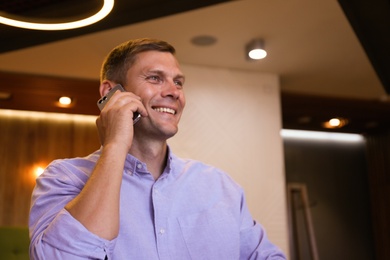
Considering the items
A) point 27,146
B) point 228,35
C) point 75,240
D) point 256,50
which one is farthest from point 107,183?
point 27,146

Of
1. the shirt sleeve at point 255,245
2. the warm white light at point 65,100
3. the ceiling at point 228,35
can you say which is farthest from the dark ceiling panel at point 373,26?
the warm white light at point 65,100

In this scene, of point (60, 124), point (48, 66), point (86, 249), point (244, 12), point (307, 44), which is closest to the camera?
point (86, 249)

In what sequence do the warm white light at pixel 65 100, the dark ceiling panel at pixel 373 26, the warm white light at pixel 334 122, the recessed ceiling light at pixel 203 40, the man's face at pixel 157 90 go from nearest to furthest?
1. the man's face at pixel 157 90
2. the dark ceiling panel at pixel 373 26
3. the recessed ceiling light at pixel 203 40
4. the warm white light at pixel 65 100
5. the warm white light at pixel 334 122

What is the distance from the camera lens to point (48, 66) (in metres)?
4.03

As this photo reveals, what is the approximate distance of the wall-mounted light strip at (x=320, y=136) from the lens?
19.5 feet

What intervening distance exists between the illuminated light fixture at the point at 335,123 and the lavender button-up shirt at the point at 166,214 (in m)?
4.25

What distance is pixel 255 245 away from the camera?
1.43m

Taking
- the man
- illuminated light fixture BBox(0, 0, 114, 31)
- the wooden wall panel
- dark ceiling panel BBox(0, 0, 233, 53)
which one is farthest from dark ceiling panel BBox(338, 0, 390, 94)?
the wooden wall panel

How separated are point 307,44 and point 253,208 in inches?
57.1

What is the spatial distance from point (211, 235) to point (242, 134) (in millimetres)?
2770

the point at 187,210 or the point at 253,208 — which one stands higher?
the point at 253,208

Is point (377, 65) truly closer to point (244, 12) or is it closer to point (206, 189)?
point (244, 12)

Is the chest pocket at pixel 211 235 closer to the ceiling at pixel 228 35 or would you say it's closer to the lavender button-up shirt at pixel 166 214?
the lavender button-up shirt at pixel 166 214

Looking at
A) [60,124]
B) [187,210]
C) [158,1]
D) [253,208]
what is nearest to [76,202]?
[187,210]
